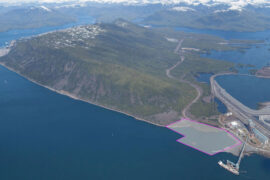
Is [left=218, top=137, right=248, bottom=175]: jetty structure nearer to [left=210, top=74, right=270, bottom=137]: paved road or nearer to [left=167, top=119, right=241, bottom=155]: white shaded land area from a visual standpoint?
[left=167, top=119, right=241, bottom=155]: white shaded land area

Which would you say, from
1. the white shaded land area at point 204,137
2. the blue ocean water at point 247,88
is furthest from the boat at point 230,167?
the blue ocean water at point 247,88

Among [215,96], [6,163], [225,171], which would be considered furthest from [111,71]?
[225,171]

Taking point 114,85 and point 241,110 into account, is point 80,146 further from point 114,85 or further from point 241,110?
point 241,110

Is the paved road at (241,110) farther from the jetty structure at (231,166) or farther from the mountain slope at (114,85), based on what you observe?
the jetty structure at (231,166)

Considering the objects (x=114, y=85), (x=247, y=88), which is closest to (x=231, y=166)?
(x=114, y=85)

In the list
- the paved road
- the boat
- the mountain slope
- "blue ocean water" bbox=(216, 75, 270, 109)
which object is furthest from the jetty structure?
"blue ocean water" bbox=(216, 75, 270, 109)

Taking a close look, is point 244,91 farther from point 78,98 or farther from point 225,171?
point 78,98
